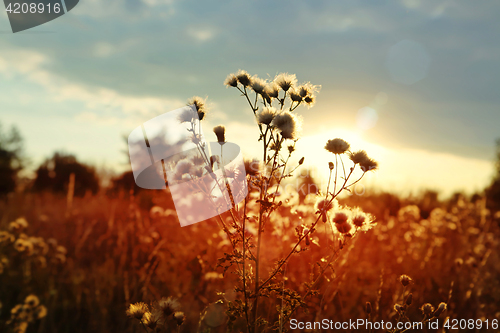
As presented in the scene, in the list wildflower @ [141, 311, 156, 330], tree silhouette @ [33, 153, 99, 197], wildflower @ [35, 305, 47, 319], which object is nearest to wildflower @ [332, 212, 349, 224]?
wildflower @ [141, 311, 156, 330]

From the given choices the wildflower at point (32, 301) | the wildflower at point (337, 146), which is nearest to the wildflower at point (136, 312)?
the wildflower at point (337, 146)

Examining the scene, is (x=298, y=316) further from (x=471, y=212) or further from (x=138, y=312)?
(x=471, y=212)

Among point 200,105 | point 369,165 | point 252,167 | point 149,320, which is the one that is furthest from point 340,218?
point 149,320

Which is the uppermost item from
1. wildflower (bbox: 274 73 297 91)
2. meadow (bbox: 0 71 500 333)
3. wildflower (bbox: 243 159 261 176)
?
wildflower (bbox: 274 73 297 91)

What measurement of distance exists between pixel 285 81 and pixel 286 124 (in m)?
0.56

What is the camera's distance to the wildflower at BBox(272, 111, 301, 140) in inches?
78.6

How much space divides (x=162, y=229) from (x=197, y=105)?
4.10 meters

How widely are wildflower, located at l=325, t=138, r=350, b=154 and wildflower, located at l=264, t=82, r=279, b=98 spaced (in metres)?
0.58

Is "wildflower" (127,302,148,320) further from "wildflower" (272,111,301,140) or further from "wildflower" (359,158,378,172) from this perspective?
"wildflower" (359,158,378,172)

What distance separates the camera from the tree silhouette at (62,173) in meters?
36.4

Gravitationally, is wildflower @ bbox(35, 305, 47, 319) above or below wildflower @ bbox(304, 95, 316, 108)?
below

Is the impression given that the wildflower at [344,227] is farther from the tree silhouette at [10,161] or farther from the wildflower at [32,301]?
the tree silhouette at [10,161]

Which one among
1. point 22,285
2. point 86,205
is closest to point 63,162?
point 86,205

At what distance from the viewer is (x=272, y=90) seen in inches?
90.7
